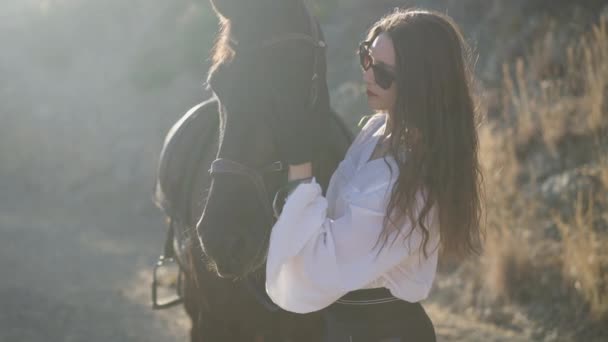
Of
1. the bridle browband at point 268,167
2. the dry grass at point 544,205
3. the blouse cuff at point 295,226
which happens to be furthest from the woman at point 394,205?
the dry grass at point 544,205

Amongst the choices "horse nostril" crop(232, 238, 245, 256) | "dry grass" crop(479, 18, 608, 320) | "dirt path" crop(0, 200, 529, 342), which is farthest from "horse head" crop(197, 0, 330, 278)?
"dirt path" crop(0, 200, 529, 342)

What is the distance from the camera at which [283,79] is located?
7.02 feet

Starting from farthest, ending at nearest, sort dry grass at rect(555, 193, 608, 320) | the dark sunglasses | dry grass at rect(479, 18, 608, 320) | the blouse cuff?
dry grass at rect(479, 18, 608, 320) < dry grass at rect(555, 193, 608, 320) < the dark sunglasses < the blouse cuff

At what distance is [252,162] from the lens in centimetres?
207

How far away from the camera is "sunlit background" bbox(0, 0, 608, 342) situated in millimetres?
4883

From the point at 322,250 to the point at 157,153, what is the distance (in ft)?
28.1

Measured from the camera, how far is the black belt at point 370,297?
81.2 inches

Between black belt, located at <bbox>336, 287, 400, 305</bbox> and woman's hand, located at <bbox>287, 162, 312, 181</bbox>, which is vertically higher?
woman's hand, located at <bbox>287, 162, 312, 181</bbox>

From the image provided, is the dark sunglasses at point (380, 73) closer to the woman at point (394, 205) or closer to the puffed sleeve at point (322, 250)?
the woman at point (394, 205)

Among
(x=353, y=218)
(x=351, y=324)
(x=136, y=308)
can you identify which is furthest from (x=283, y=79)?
(x=136, y=308)

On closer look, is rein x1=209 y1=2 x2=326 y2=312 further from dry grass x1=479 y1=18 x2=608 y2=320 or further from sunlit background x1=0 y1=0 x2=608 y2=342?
dry grass x1=479 y1=18 x2=608 y2=320

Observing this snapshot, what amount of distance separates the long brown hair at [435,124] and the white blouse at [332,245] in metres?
0.05

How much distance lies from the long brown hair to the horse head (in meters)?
0.34

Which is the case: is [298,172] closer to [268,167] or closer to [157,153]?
[268,167]
